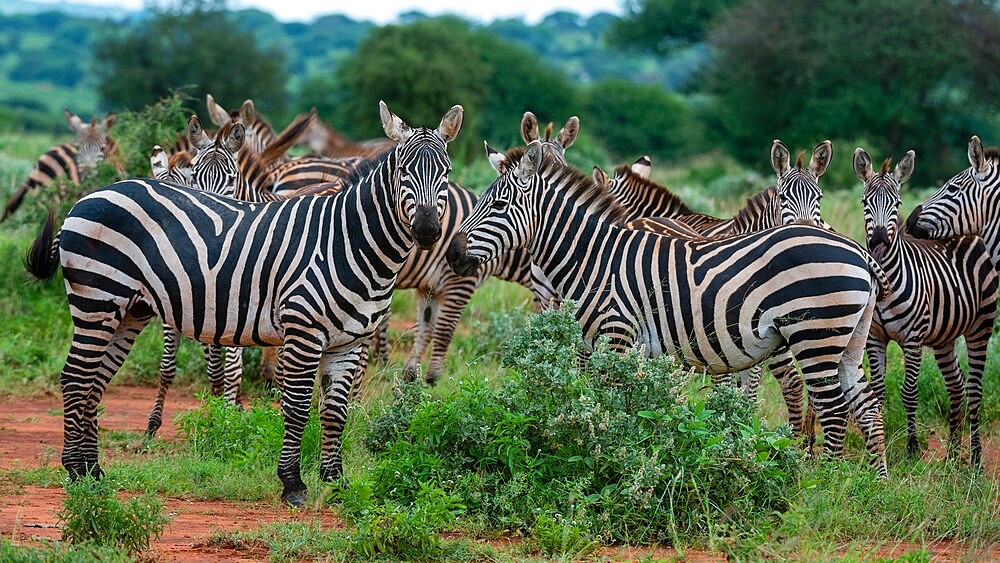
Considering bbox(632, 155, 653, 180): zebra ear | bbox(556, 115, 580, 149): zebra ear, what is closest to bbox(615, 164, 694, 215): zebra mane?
bbox(556, 115, 580, 149): zebra ear

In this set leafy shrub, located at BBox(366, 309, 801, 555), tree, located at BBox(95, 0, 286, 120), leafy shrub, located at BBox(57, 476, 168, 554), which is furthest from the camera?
tree, located at BBox(95, 0, 286, 120)

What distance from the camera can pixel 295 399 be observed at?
6.47 meters

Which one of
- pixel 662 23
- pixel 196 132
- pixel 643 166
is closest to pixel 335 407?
pixel 196 132

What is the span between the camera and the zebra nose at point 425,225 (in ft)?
20.6

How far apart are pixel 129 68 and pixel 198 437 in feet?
116

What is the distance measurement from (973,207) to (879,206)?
1.28 m

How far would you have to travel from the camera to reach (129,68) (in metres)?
39.7

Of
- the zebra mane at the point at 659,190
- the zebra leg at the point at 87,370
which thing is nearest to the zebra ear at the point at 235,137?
the zebra leg at the point at 87,370

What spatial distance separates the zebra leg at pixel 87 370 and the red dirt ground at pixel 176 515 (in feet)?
0.81

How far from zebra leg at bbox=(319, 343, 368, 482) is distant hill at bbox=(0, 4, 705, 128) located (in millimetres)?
41807

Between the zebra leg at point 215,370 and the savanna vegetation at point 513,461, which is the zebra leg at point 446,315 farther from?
the zebra leg at point 215,370

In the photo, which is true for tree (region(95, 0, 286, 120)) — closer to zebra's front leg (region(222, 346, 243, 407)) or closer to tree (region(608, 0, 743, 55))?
tree (region(608, 0, 743, 55))

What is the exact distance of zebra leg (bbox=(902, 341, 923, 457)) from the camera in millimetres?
8125

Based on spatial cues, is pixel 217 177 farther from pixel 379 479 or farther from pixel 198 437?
pixel 379 479
